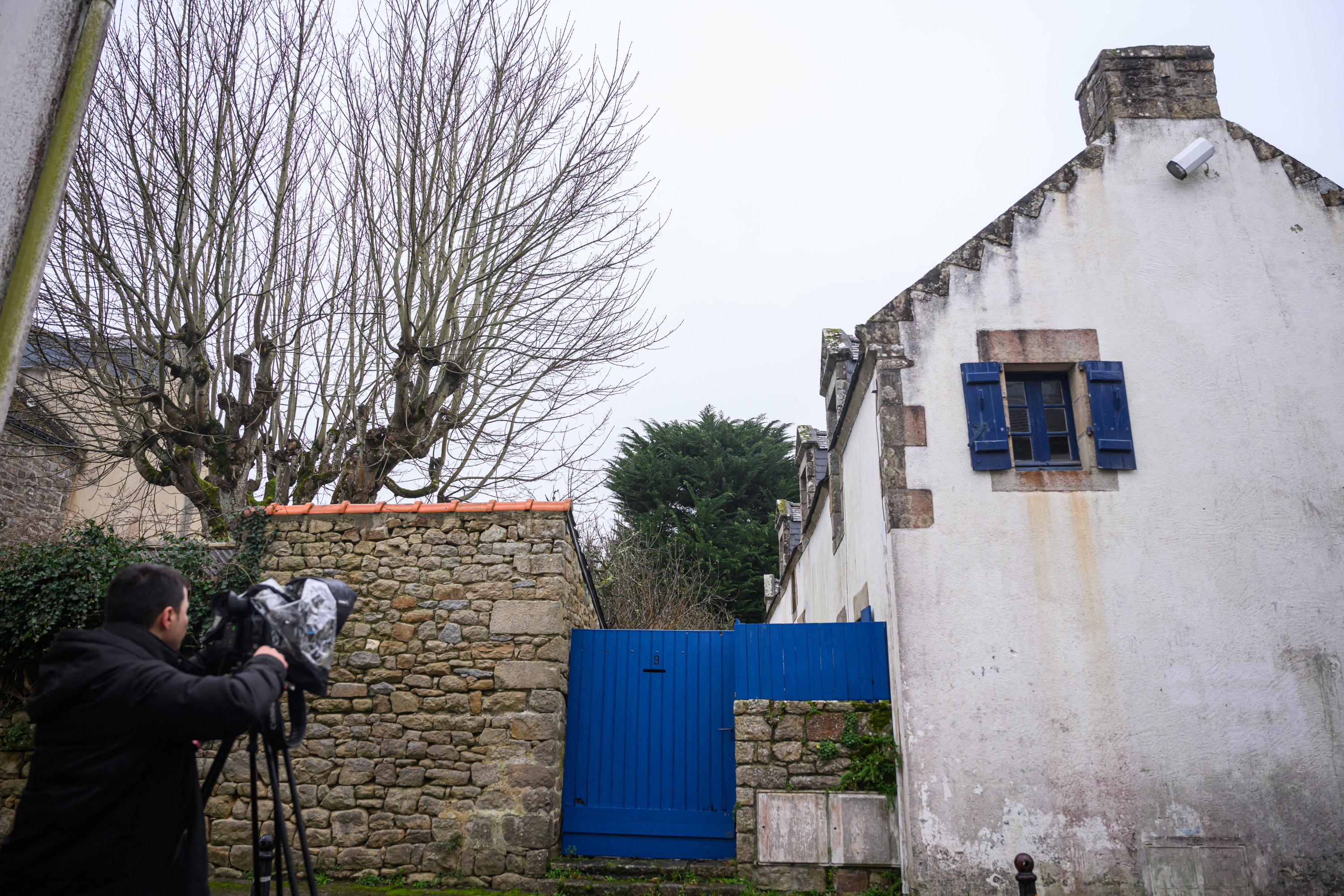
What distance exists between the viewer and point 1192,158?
688 centimetres

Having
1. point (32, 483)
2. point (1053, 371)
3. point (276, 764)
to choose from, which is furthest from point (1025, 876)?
point (32, 483)

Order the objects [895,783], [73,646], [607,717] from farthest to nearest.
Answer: [607,717], [895,783], [73,646]

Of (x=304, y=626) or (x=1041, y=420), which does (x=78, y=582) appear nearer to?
(x=304, y=626)

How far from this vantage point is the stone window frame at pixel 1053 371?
20.8 ft

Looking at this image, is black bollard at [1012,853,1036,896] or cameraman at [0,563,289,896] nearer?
cameraman at [0,563,289,896]

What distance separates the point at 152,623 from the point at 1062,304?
21.3ft

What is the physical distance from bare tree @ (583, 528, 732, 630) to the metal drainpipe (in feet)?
47.3

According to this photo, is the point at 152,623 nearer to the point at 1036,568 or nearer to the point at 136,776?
the point at 136,776

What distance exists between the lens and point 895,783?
6.04 m

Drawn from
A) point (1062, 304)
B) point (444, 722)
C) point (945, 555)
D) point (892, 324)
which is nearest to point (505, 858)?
point (444, 722)

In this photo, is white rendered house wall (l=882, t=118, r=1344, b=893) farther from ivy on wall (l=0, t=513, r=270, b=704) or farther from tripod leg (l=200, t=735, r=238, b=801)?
ivy on wall (l=0, t=513, r=270, b=704)

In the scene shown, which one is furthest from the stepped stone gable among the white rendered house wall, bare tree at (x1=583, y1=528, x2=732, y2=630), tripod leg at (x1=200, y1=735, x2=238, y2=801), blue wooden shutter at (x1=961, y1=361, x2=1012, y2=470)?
bare tree at (x1=583, y1=528, x2=732, y2=630)

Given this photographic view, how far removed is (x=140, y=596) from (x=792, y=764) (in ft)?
15.5

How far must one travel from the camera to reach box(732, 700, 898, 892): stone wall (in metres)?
5.94
